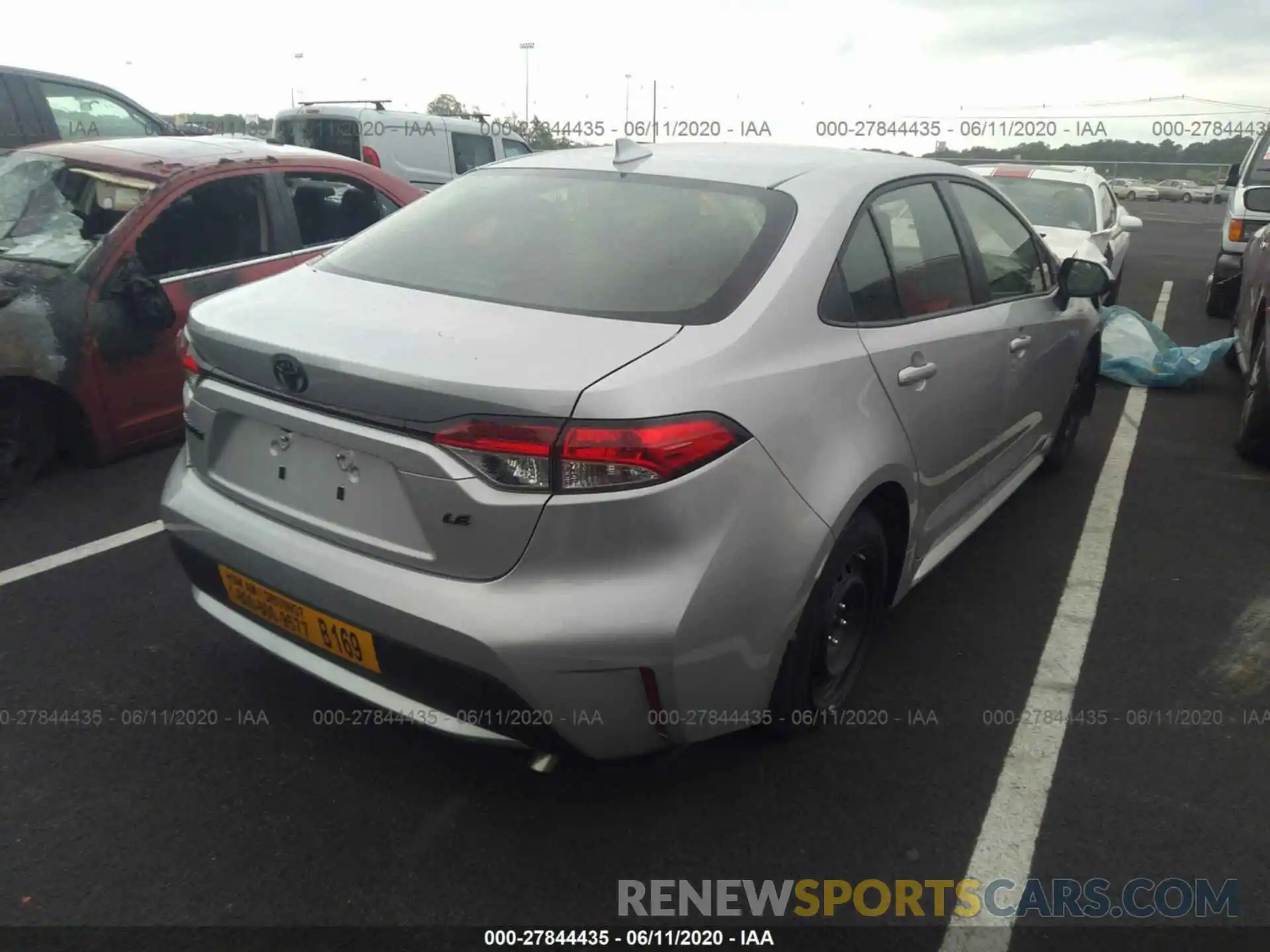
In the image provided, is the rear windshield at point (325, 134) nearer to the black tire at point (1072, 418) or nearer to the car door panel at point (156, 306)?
the car door panel at point (156, 306)

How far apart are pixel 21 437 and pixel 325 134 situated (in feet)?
32.7

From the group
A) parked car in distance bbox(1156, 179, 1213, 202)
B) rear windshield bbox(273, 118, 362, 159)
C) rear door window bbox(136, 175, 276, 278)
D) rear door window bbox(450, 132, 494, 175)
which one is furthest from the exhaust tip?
parked car in distance bbox(1156, 179, 1213, 202)

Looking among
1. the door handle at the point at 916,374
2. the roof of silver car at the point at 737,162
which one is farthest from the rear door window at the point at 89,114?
the door handle at the point at 916,374

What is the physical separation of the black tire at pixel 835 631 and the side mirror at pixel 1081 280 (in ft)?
5.93

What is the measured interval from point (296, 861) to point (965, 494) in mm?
2430

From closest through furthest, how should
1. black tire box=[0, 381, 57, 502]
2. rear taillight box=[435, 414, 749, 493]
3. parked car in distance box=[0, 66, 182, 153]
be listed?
rear taillight box=[435, 414, 749, 493], black tire box=[0, 381, 57, 502], parked car in distance box=[0, 66, 182, 153]

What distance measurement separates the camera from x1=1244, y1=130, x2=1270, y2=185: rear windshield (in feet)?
31.3

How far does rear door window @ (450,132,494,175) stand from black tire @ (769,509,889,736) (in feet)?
38.7

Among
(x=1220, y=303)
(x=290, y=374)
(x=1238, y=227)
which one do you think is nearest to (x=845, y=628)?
(x=290, y=374)

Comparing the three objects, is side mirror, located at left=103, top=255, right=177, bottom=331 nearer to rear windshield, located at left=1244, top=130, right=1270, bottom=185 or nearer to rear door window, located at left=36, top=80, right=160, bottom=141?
rear door window, located at left=36, top=80, right=160, bottom=141

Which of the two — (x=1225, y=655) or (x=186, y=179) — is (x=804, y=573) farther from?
(x=186, y=179)

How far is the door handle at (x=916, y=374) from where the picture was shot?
2712 millimetres

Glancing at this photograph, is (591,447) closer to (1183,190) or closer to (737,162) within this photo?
(737,162)

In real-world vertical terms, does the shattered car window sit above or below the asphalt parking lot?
above
